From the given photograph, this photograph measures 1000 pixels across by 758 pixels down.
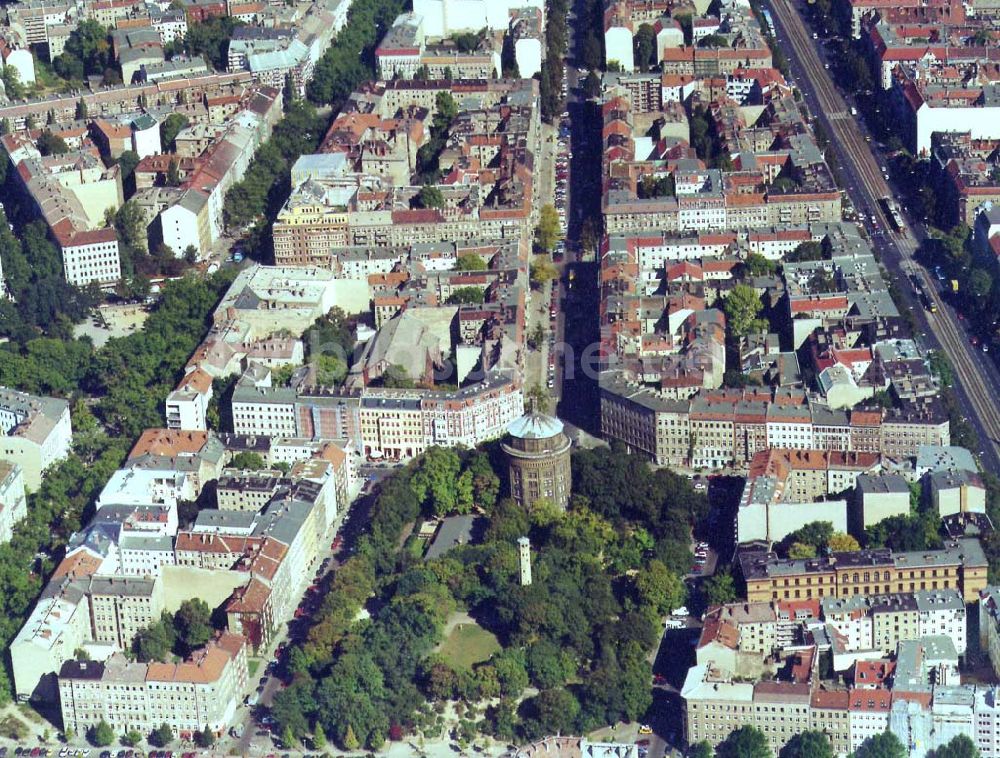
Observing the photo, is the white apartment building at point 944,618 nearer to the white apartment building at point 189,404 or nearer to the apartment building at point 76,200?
the white apartment building at point 189,404

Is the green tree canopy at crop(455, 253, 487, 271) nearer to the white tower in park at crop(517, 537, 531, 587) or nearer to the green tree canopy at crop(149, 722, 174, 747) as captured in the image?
the white tower in park at crop(517, 537, 531, 587)

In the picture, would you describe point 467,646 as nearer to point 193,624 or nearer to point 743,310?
point 193,624

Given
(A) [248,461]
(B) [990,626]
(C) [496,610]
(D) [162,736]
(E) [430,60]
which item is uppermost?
(E) [430,60]

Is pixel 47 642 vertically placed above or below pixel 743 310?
below

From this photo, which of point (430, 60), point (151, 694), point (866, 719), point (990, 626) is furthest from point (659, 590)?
point (430, 60)

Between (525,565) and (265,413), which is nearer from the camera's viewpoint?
(525,565)

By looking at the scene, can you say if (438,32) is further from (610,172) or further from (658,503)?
(658,503)

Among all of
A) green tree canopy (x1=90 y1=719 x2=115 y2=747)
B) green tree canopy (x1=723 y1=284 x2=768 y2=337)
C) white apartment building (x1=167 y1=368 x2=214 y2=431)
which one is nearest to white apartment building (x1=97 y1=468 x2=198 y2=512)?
white apartment building (x1=167 y1=368 x2=214 y2=431)

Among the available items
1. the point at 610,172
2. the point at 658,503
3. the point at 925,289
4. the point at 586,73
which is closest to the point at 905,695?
the point at 658,503
